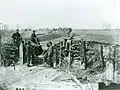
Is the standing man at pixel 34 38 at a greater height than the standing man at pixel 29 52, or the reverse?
the standing man at pixel 34 38

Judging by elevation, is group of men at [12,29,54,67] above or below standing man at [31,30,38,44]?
below

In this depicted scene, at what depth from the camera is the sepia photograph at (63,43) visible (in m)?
1.33

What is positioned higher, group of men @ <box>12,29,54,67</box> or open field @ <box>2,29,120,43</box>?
open field @ <box>2,29,120,43</box>

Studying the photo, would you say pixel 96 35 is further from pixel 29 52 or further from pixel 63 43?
pixel 29 52

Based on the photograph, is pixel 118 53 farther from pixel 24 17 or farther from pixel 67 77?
pixel 24 17

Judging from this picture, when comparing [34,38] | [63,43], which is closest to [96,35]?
[63,43]

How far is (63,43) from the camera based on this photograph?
52.5 inches

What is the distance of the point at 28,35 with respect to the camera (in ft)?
4.41

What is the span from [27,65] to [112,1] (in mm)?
440

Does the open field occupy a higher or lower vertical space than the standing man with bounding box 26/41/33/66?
higher

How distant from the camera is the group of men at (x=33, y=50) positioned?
1.34 m

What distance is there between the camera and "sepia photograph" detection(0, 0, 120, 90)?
133 centimetres

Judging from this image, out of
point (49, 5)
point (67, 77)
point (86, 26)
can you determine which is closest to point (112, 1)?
point (86, 26)

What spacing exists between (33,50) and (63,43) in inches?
5.0
